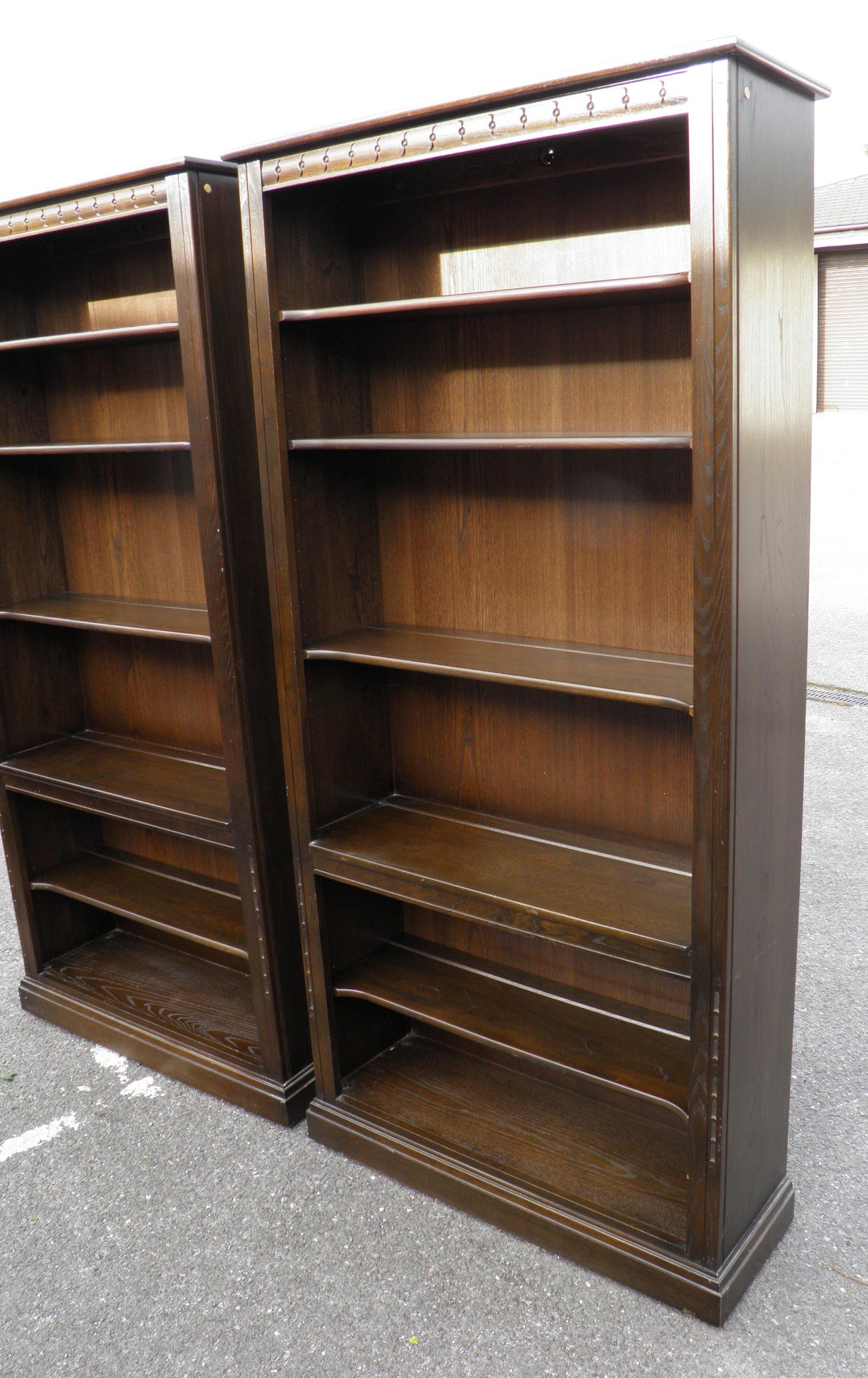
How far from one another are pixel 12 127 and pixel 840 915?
357cm

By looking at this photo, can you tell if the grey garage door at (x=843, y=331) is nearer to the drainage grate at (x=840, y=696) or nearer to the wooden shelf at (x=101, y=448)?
the drainage grate at (x=840, y=696)

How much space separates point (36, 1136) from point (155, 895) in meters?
0.53

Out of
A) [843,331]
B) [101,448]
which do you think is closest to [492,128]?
[101,448]

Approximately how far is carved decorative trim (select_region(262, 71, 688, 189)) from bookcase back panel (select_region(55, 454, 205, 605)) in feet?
2.45

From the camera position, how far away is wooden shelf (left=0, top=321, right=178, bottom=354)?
1.63m

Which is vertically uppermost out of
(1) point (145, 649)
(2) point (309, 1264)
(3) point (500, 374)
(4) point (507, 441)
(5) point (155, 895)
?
(3) point (500, 374)

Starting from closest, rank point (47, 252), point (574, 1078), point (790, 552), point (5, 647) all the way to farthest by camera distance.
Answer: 1. point (790, 552)
2. point (574, 1078)
3. point (47, 252)
4. point (5, 647)

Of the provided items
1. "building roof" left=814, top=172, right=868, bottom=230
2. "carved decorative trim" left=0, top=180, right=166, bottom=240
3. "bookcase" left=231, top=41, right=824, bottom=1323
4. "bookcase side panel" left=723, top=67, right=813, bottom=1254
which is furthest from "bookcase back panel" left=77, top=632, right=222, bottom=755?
"building roof" left=814, top=172, right=868, bottom=230

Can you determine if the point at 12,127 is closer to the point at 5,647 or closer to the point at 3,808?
the point at 5,647

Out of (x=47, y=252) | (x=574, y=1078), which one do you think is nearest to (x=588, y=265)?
(x=47, y=252)

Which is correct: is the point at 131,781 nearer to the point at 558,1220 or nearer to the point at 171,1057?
the point at 171,1057

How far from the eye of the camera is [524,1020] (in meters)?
1.73

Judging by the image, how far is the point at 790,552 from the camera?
51.6 inches

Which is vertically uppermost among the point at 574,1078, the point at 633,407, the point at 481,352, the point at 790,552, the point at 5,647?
the point at 481,352
